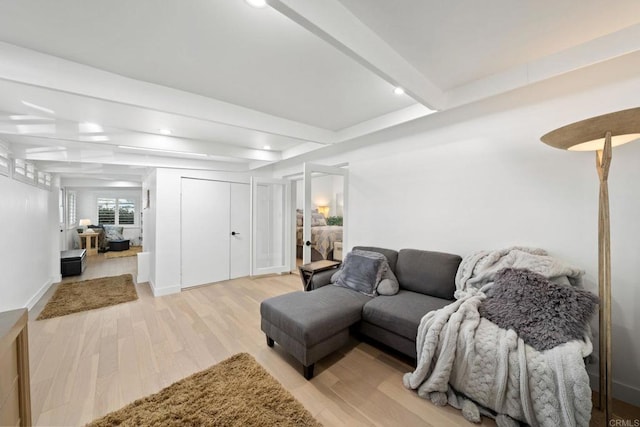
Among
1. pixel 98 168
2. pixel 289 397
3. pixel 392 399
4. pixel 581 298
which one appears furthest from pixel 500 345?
pixel 98 168

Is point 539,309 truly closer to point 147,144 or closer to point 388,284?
point 388,284

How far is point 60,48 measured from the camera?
1.63 meters

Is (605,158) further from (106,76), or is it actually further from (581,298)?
(106,76)

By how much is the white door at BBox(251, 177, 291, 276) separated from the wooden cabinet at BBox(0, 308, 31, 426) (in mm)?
3647

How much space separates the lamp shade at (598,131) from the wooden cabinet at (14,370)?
115 inches

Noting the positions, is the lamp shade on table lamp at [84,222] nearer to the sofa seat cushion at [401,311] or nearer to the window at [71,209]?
the window at [71,209]

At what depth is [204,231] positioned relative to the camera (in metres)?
4.44

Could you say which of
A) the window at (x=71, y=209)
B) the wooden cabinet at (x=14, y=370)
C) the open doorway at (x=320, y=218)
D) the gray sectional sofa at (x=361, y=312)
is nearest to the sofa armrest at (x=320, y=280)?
the gray sectional sofa at (x=361, y=312)

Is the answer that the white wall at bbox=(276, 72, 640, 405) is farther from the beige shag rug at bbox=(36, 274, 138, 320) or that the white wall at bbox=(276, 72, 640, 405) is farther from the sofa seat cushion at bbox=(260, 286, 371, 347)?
the beige shag rug at bbox=(36, 274, 138, 320)

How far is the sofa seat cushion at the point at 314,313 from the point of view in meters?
1.91

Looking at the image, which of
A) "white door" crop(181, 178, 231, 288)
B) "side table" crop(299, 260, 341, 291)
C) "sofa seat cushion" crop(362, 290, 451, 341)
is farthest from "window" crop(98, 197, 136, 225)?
"sofa seat cushion" crop(362, 290, 451, 341)

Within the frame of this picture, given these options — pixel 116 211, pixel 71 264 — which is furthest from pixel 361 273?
pixel 116 211

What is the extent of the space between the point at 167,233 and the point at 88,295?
4.75 ft

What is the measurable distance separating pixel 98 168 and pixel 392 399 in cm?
590
